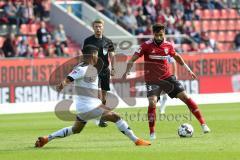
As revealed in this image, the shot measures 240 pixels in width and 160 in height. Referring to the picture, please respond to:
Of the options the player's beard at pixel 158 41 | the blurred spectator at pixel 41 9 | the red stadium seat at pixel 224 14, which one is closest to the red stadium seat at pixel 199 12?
the red stadium seat at pixel 224 14

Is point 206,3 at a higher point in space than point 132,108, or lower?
higher

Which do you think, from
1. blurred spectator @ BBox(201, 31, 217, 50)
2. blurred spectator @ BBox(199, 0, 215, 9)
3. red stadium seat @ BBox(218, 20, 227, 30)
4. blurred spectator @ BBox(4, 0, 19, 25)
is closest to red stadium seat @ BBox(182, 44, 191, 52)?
blurred spectator @ BBox(201, 31, 217, 50)

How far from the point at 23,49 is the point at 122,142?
16074 mm

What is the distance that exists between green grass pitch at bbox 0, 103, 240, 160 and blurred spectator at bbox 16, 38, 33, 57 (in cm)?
837

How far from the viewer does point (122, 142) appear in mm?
15094

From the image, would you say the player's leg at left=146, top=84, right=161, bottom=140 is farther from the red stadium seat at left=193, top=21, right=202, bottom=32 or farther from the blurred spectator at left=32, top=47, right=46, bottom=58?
the red stadium seat at left=193, top=21, right=202, bottom=32

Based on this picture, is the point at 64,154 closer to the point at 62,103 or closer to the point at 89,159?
the point at 89,159

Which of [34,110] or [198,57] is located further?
[198,57]

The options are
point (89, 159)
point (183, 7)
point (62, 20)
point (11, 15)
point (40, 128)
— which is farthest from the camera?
point (183, 7)

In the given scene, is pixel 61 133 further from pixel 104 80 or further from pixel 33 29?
pixel 33 29

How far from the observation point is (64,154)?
13102 mm

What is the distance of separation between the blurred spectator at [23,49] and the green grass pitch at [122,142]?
837 centimetres

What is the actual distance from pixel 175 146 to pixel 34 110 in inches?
559

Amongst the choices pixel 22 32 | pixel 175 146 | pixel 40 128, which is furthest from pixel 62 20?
pixel 175 146
